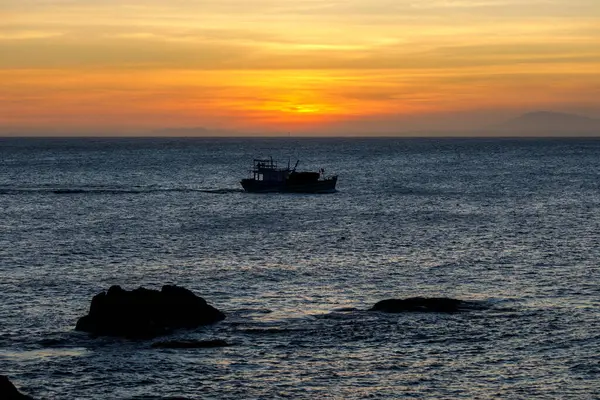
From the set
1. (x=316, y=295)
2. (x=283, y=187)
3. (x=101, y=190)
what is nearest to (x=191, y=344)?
(x=316, y=295)

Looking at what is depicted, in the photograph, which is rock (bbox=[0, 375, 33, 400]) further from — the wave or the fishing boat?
the wave

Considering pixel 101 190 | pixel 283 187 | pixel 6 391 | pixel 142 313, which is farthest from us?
pixel 101 190

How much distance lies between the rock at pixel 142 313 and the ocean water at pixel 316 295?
1.32 m

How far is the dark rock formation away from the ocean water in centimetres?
102

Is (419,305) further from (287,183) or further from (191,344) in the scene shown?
(287,183)

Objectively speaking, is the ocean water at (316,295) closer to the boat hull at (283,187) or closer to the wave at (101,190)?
the boat hull at (283,187)

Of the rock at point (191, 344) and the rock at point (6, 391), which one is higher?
the rock at point (6, 391)

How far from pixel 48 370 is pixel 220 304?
15166mm

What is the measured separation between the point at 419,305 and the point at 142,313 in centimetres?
1592

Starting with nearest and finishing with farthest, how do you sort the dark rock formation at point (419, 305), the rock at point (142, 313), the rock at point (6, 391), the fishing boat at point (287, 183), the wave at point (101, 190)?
1. the rock at point (6, 391)
2. the rock at point (142, 313)
3. the dark rock formation at point (419, 305)
4. the fishing boat at point (287, 183)
5. the wave at point (101, 190)

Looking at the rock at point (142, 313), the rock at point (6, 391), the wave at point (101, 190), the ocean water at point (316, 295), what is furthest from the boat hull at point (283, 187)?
the rock at point (6, 391)

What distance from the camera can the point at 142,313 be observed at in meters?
49.4

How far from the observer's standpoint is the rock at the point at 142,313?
1928 inches

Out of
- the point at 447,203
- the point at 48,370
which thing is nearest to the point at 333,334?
the point at 48,370
